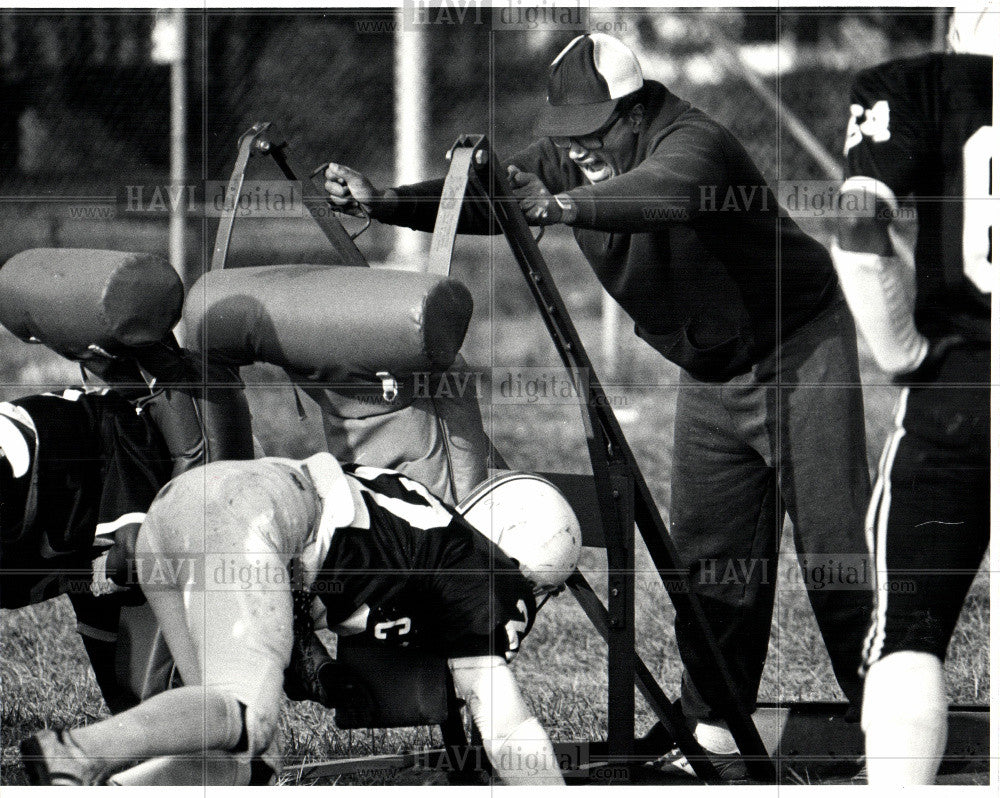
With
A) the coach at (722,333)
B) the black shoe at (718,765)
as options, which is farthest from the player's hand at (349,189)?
the black shoe at (718,765)

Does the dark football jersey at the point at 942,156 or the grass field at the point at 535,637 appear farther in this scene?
the grass field at the point at 535,637

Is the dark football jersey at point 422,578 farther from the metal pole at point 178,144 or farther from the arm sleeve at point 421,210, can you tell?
the metal pole at point 178,144

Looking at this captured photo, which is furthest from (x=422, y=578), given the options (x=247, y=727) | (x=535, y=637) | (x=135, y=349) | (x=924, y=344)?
(x=535, y=637)

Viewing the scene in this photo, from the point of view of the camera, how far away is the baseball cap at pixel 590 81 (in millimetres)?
3309

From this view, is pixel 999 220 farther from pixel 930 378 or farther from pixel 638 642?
pixel 638 642

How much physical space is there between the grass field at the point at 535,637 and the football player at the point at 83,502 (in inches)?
7.5

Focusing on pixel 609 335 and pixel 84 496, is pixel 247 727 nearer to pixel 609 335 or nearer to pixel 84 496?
pixel 84 496

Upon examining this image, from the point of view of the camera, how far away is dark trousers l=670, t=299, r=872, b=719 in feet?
11.4

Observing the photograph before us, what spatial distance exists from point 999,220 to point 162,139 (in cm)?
198

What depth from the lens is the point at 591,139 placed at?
3.41 m

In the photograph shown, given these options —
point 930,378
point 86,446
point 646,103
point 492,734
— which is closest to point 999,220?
point 930,378

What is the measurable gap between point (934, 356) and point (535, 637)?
1.67m

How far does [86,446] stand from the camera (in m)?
3.29

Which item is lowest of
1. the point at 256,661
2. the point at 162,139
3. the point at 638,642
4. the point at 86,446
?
the point at 638,642
